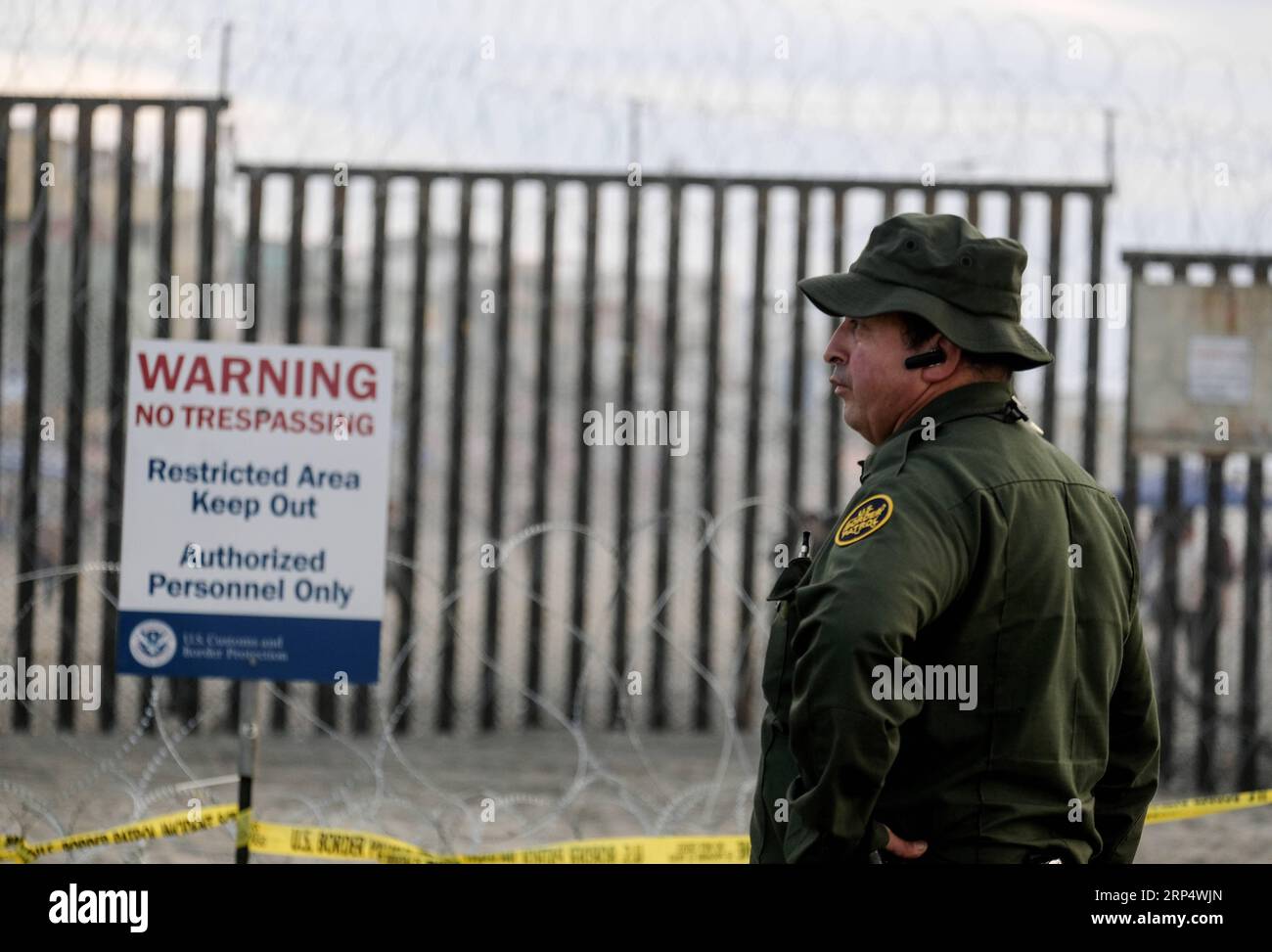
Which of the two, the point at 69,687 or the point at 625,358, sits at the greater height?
the point at 625,358

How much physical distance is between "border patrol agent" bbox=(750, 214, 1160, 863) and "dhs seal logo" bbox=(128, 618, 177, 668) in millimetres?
2132

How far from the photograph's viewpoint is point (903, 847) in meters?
2.22

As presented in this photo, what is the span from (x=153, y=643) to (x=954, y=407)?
2.49m

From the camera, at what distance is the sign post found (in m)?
3.98

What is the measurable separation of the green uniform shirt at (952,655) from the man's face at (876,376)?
0.05 m

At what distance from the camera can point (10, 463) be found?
7363 millimetres

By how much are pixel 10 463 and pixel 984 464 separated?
6277mm

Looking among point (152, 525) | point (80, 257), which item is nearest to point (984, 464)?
point (152, 525)

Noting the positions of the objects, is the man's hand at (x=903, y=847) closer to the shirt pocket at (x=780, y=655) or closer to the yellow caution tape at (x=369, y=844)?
the shirt pocket at (x=780, y=655)
